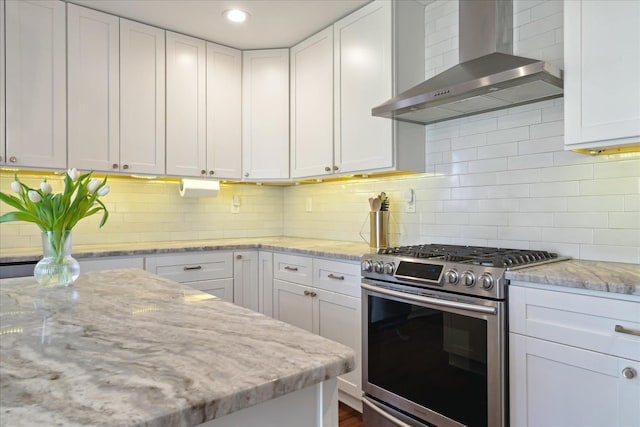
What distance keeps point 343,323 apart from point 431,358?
2.14 ft

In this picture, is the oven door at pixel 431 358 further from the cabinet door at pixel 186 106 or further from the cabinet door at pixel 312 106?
the cabinet door at pixel 186 106

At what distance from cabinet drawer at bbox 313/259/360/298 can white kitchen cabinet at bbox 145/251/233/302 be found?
2.48 ft

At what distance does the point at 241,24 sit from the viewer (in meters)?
2.97

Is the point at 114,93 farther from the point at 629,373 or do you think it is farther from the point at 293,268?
Result: the point at 629,373

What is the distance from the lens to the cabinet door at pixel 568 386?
4.54 feet

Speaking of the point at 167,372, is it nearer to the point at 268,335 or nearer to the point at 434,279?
the point at 268,335

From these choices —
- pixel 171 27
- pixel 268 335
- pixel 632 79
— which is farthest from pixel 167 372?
pixel 171 27

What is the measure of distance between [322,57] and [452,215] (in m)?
1.50

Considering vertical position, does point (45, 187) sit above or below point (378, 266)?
above

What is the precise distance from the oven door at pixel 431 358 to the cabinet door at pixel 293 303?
21.7 inches

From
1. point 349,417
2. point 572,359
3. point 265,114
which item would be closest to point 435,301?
point 572,359

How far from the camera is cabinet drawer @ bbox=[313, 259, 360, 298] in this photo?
7.72 ft

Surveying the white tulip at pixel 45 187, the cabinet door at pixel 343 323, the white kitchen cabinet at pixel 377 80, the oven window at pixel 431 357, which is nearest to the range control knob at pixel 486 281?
the oven window at pixel 431 357

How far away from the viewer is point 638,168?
1.84 meters
